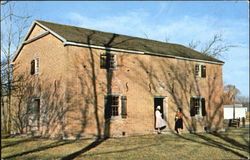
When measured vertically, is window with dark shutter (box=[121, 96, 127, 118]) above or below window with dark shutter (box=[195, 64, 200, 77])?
below

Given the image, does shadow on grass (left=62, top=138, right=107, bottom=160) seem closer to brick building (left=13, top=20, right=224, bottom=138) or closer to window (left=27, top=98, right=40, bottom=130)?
brick building (left=13, top=20, right=224, bottom=138)

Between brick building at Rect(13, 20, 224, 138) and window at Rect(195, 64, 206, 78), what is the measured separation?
0.04 meters

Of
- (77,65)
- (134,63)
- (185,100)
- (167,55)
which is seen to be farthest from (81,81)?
(185,100)

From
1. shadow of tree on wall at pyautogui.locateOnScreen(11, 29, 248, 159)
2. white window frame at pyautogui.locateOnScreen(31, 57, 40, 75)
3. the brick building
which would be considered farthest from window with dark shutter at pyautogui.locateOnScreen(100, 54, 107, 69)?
white window frame at pyautogui.locateOnScreen(31, 57, 40, 75)

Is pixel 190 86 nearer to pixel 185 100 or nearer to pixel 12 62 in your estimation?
pixel 185 100

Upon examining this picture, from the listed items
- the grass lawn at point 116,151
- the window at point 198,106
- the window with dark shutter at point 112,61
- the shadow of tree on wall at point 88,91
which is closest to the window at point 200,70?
the shadow of tree on wall at point 88,91

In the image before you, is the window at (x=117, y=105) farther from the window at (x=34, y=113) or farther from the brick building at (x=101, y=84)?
the window at (x=34, y=113)

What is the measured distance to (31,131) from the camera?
781 inches

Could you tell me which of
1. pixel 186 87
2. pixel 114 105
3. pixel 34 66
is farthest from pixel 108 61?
pixel 186 87

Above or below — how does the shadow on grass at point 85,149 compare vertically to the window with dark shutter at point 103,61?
below

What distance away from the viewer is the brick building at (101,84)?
57.4 feet

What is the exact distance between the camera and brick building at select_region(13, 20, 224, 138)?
1750cm

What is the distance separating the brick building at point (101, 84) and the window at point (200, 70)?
1.5 inches

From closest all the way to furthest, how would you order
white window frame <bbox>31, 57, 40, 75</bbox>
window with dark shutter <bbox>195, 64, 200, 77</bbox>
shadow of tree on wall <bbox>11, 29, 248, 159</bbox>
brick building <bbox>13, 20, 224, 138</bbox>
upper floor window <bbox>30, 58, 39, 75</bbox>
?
shadow of tree on wall <bbox>11, 29, 248, 159</bbox> → brick building <bbox>13, 20, 224, 138</bbox> → white window frame <bbox>31, 57, 40, 75</bbox> → upper floor window <bbox>30, 58, 39, 75</bbox> → window with dark shutter <bbox>195, 64, 200, 77</bbox>
